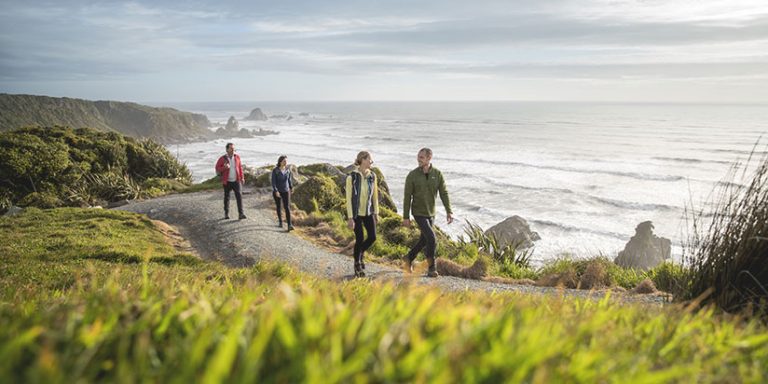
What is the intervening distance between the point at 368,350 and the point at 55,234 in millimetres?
11794

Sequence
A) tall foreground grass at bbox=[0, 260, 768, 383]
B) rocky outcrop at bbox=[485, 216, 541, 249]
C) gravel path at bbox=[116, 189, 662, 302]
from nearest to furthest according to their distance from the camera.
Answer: tall foreground grass at bbox=[0, 260, 768, 383] < gravel path at bbox=[116, 189, 662, 302] < rocky outcrop at bbox=[485, 216, 541, 249]

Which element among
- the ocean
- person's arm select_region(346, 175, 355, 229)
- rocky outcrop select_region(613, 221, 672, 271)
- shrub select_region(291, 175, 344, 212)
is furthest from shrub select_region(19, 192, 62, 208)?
rocky outcrop select_region(613, 221, 672, 271)

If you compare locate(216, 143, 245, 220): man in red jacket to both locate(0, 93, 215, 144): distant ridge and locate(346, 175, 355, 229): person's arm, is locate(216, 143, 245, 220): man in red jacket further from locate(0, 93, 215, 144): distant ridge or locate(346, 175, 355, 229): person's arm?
locate(0, 93, 215, 144): distant ridge

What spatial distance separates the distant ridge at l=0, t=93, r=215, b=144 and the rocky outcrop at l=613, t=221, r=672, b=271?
81.7 meters

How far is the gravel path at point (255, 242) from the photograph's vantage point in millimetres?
9391

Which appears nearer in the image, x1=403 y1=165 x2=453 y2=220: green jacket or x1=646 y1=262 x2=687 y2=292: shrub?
x1=646 y1=262 x2=687 y2=292: shrub

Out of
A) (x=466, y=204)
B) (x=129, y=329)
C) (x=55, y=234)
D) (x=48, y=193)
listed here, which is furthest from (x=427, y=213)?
(x=466, y=204)

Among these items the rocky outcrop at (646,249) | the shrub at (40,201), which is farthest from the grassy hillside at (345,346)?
the rocky outcrop at (646,249)

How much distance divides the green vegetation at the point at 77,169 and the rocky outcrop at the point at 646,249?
21.1 m

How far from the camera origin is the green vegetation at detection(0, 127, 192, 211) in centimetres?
1758

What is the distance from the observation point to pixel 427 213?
9.16 meters

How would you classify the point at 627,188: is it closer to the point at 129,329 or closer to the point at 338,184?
the point at 338,184

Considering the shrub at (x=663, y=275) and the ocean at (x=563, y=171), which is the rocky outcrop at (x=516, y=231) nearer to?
the ocean at (x=563, y=171)

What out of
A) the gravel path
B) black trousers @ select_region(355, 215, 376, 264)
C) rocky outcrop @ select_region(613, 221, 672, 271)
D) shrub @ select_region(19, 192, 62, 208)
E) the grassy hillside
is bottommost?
rocky outcrop @ select_region(613, 221, 672, 271)
